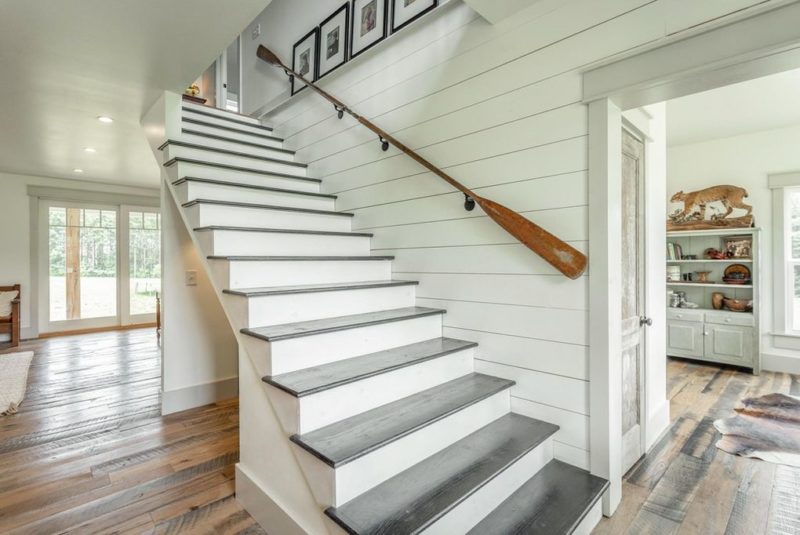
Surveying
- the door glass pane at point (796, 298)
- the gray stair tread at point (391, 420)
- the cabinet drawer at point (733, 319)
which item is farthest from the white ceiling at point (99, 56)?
the door glass pane at point (796, 298)

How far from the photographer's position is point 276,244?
2398 millimetres

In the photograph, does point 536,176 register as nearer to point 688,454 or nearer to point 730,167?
point 688,454

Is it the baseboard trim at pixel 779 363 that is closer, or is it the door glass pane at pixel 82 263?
the baseboard trim at pixel 779 363

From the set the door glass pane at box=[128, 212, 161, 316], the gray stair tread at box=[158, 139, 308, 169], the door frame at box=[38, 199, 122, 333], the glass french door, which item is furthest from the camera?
the door glass pane at box=[128, 212, 161, 316]

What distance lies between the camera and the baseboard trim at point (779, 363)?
13.2 ft

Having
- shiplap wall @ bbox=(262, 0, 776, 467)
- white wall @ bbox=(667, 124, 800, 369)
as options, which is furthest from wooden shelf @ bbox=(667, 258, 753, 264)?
shiplap wall @ bbox=(262, 0, 776, 467)

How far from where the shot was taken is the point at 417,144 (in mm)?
2555

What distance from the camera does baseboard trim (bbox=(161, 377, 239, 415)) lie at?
10.0 ft

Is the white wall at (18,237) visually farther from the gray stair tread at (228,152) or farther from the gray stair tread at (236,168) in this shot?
the gray stair tread at (236,168)

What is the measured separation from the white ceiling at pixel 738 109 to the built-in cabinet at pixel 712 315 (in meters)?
1.08

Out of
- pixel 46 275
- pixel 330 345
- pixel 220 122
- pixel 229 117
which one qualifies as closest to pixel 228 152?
pixel 220 122

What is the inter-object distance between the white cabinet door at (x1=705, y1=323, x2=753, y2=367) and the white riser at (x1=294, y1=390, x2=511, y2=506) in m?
3.73

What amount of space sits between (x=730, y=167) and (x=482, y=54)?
400 centimetres

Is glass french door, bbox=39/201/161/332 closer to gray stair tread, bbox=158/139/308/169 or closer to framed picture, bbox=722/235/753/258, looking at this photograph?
gray stair tread, bbox=158/139/308/169
